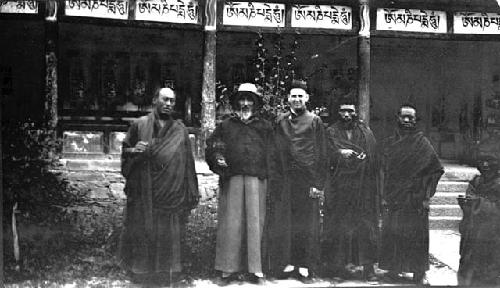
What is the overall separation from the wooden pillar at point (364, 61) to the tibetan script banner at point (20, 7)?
4036 millimetres

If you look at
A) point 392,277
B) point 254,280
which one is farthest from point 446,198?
point 254,280

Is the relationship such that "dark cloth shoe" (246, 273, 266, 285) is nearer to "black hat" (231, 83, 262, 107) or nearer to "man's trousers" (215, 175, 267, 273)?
"man's trousers" (215, 175, 267, 273)

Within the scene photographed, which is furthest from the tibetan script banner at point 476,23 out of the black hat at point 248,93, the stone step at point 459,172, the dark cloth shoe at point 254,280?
the dark cloth shoe at point 254,280

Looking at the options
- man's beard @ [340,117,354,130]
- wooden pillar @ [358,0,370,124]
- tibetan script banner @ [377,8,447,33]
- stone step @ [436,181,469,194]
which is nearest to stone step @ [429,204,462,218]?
stone step @ [436,181,469,194]

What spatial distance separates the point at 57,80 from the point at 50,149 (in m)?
0.85

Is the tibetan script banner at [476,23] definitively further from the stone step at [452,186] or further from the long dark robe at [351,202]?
the long dark robe at [351,202]

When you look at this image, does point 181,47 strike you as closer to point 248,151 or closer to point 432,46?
point 248,151

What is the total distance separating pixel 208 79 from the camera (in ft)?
23.5

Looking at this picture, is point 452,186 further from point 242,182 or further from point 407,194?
point 242,182

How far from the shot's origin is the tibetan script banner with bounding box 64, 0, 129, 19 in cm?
678

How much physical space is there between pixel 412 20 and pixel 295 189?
3.12 meters

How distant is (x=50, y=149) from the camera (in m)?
6.54

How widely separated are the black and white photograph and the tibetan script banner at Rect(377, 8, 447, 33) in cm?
37

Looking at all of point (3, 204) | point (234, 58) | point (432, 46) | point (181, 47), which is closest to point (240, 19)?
point (234, 58)
